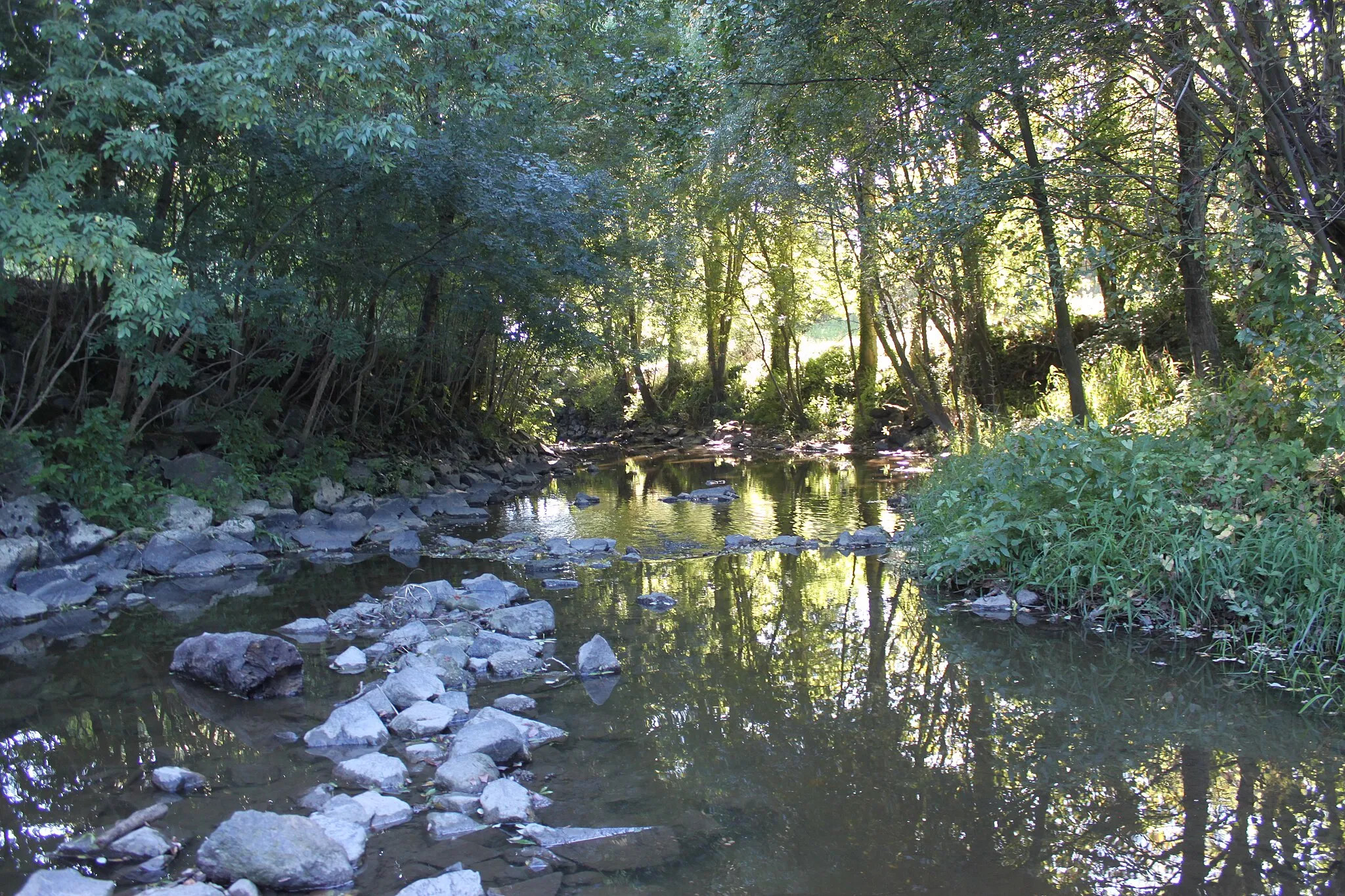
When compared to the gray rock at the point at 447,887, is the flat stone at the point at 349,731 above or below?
above

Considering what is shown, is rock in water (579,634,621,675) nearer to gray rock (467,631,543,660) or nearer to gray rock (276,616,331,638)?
gray rock (467,631,543,660)

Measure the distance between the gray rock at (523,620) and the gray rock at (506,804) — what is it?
277 centimetres

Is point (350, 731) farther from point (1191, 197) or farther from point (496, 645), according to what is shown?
point (1191, 197)

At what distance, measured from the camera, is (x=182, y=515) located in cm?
1035

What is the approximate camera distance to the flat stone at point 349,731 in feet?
16.0

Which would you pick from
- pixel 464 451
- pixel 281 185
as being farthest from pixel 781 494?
pixel 281 185

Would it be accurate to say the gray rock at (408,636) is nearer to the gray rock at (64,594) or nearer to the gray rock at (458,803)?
the gray rock at (458,803)

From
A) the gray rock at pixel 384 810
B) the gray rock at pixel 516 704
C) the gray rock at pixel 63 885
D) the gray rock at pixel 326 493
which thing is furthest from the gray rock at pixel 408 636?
the gray rock at pixel 326 493

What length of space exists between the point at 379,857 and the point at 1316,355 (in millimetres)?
6354

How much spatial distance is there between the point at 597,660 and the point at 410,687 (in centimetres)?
123

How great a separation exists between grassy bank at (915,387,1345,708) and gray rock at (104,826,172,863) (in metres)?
5.87

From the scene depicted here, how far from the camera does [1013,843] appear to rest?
3.77 metres

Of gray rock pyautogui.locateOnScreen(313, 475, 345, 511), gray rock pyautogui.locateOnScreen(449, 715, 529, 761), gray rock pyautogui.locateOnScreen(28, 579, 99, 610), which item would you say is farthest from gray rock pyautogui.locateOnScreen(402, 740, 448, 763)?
gray rock pyautogui.locateOnScreen(313, 475, 345, 511)

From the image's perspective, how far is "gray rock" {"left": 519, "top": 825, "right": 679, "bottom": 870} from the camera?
11.9 ft
